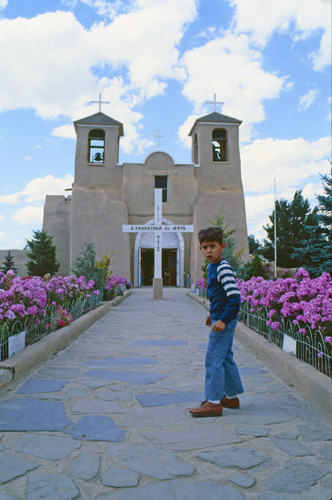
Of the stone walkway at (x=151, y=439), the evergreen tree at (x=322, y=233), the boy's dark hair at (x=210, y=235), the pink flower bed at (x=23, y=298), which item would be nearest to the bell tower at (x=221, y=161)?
the evergreen tree at (x=322, y=233)

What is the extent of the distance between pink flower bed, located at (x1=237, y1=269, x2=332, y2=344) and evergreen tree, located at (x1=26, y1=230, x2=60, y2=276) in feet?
72.5

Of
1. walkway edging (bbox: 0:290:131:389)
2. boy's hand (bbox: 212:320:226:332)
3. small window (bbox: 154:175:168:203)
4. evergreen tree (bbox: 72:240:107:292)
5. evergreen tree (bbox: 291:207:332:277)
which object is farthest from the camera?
small window (bbox: 154:175:168:203)

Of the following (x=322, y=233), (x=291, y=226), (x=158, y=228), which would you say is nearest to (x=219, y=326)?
(x=158, y=228)

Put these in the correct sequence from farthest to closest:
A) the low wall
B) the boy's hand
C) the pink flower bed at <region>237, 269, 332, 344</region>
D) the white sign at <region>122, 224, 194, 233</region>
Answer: the low wall
the white sign at <region>122, 224, 194, 233</region>
the pink flower bed at <region>237, 269, 332, 344</region>
the boy's hand

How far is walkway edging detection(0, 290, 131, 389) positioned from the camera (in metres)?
4.25

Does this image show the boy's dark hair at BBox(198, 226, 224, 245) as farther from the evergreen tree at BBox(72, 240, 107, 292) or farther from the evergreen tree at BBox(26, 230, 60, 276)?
the evergreen tree at BBox(26, 230, 60, 276)

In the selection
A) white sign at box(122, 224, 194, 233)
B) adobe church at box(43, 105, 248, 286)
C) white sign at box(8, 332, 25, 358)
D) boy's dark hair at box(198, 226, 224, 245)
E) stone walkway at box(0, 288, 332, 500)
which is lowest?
stone walkway at box(0, 288, 332, 500)

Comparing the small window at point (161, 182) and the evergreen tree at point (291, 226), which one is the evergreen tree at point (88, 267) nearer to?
the small window at point (161, 182)

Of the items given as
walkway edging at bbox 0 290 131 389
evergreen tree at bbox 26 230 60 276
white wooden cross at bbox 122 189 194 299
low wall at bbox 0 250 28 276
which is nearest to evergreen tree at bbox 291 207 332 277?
white wooden cross at bbox 122 189 194 299

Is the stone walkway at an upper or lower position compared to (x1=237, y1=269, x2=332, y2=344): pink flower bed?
lower

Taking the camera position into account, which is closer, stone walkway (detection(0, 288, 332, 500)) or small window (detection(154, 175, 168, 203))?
stone walkway (detection(0, 288, 332, 500))

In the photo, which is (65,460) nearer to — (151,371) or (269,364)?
(151,371)

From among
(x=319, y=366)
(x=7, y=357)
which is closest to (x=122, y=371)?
(x=7, y=357)

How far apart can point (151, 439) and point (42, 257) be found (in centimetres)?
2529
